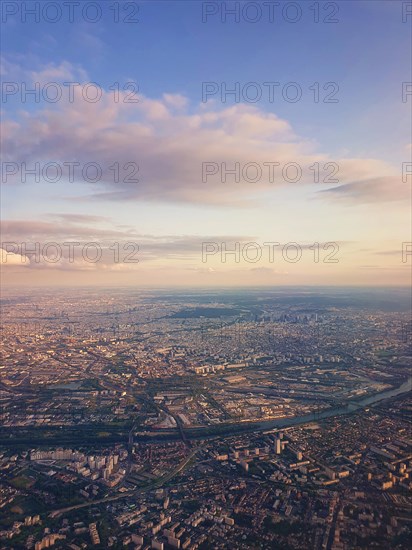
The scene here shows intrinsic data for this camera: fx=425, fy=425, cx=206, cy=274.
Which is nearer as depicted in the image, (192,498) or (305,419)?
(192,498)

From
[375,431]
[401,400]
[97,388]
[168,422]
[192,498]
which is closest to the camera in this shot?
[192,498]

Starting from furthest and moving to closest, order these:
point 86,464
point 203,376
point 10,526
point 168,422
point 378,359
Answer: point 378,359 → point 203,376 → point 168,422 → point 86,464 → point 10,526

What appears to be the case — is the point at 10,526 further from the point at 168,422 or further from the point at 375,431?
the point at 375,431

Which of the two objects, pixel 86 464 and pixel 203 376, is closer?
pixel 86 464

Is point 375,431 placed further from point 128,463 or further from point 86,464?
point 86,464

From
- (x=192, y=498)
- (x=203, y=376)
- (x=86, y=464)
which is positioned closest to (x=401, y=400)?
(x=203, y=376)

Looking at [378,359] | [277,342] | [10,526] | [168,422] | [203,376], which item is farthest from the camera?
[277,342]

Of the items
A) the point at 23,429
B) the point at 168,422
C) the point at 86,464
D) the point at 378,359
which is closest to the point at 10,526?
the point at 86,464
